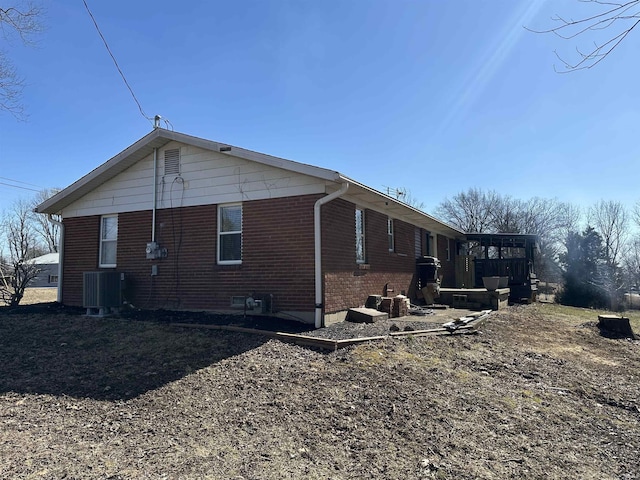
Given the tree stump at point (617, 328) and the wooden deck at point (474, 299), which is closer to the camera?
the tree stump at point (617, 328)

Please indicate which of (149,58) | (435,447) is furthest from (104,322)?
(435,447)

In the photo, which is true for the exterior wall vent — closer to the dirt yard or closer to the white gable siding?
the white gable siding

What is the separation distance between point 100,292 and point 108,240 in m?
2.32

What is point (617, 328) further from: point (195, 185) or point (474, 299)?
point (195, 185)

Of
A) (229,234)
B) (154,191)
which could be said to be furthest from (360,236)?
(154,191)

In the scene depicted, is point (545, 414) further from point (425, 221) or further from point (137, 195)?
point (425, 221)

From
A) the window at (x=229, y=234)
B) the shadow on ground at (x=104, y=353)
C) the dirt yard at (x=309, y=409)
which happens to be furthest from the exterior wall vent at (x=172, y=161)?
the dirt yard at (x=309, y=409)

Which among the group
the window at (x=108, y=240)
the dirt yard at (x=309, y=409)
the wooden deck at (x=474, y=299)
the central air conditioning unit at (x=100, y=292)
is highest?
the window at (x=108, y=240)

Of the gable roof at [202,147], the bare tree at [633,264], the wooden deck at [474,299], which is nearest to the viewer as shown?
the gable roof at [202,147]

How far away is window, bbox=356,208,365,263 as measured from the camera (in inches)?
410

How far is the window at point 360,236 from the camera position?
10422mm

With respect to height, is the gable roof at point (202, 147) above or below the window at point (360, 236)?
above

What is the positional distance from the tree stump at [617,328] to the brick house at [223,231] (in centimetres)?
524

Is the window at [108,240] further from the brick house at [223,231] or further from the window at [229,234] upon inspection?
the window at [229,234]
